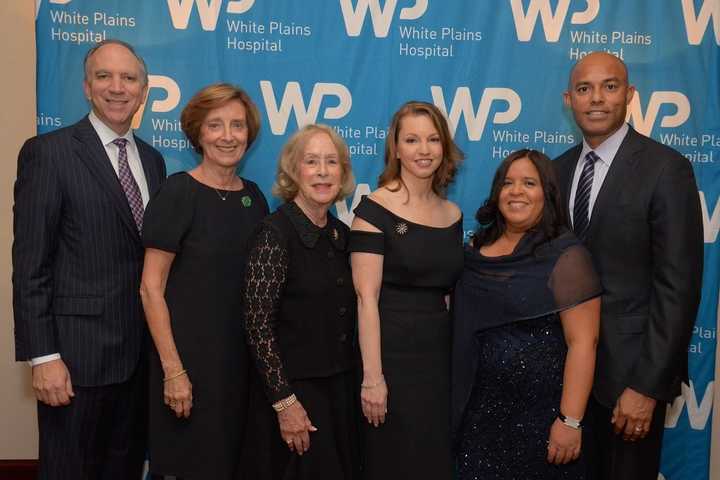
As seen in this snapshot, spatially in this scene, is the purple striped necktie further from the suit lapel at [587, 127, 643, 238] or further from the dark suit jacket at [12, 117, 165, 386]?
the suit lapel at [587, 127, 643, 238]

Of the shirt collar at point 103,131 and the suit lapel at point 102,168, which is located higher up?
the shirt collar at point 103,131

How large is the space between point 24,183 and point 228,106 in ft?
2.41

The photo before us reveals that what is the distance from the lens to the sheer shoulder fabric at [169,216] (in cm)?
214

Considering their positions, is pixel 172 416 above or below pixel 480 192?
below

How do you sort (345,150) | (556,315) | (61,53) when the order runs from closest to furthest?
(556,315), (345,150), (61,53)

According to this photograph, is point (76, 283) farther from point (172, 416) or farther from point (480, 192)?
point (480, 192)

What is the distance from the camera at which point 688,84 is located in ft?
10.4

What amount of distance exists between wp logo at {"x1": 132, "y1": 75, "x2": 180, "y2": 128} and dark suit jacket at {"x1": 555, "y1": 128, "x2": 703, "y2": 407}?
80.0 inches

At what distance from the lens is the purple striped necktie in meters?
2.29

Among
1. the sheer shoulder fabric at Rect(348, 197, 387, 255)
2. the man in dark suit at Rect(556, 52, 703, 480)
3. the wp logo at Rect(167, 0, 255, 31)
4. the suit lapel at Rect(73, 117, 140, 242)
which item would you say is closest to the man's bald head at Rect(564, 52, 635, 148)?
the man in dark suit at Rect(556, 52, 703, 480)

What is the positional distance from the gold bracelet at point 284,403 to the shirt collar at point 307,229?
51 centimetres

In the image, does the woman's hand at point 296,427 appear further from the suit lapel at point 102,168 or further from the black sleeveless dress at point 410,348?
the suit lapel at point 102,168

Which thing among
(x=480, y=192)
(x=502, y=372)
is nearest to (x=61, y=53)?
(x=480, y=192)

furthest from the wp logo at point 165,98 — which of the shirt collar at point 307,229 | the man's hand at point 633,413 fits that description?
the man's hand at point 633,413
